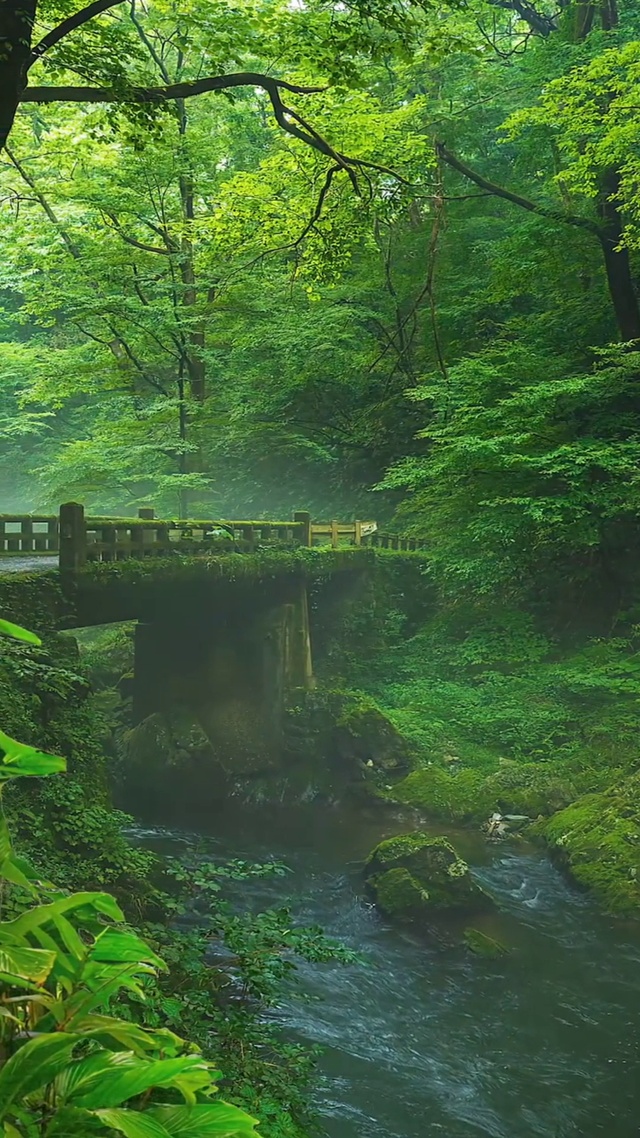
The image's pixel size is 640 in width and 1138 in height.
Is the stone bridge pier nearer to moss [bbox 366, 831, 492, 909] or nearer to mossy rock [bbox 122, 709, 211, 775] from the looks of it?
mossy rock [bbox 122, 709, 211, 775]

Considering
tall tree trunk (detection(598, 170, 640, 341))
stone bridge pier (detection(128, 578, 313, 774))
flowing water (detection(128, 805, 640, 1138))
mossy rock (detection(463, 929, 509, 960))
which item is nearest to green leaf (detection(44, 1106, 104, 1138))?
flowing water (detection(128, 805, 640, 1138))

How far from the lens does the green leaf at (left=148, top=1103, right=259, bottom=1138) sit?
161cm

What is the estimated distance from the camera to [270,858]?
39.4 feet

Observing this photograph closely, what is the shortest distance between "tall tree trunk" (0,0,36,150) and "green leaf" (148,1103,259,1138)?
598cm

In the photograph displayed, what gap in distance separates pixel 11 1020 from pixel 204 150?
17499mm

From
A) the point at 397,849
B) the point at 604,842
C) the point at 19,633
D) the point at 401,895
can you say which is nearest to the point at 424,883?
the point at 401,895

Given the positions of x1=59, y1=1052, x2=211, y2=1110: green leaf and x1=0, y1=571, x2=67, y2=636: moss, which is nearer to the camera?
x1=59, y1=1052, x2=211, y2=1110: green leaf

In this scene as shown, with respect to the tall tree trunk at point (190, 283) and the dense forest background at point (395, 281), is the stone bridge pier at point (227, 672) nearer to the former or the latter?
the dense forest background at point (395, 281)

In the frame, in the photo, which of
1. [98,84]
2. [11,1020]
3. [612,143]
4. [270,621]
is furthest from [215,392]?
[11,1020]

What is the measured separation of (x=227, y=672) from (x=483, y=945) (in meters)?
8.13

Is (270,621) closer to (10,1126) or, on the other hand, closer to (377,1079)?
(377,1079)

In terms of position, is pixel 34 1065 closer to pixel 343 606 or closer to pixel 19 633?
pixel 19 633

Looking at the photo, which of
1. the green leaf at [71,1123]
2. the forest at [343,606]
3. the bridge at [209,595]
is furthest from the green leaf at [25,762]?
the bridge at [209,595]

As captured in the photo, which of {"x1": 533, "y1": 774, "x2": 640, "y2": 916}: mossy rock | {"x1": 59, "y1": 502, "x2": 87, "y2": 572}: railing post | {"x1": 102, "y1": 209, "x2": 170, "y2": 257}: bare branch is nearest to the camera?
{"x1": 533, "y1": 774, "x2": 640, "y2": 916}: mossy rock
